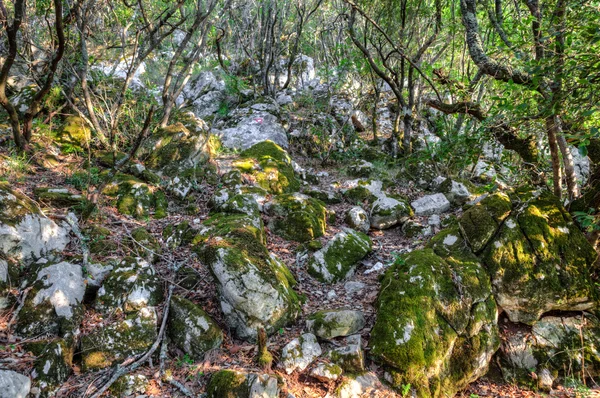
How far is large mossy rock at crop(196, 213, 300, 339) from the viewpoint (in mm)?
3908

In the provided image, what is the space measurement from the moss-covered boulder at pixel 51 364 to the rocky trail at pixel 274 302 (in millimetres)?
12

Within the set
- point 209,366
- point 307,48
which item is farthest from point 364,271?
point 307,48

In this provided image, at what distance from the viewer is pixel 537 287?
4.28 m

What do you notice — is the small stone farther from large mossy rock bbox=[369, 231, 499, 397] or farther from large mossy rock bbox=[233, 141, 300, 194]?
large mossy rock bbox=[233, 141, 300, 194]

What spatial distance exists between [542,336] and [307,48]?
45.6 ft

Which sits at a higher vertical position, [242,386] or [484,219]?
[484,219]

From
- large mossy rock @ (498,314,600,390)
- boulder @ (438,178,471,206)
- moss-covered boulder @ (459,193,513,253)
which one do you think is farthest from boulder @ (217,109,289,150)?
large mossy rock @ (498,314,600,390)

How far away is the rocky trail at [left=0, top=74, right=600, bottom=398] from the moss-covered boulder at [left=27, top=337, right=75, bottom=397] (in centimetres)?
1

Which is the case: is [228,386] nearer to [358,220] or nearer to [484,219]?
[484,219]

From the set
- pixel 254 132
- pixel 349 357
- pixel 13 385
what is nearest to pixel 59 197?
pixel 13 385

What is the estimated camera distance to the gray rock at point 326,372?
3508 mm

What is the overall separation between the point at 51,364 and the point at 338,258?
3891 mm

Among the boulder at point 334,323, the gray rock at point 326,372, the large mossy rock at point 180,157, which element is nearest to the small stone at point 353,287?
the boulder at point 334,323

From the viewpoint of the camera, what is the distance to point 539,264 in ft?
14.5
